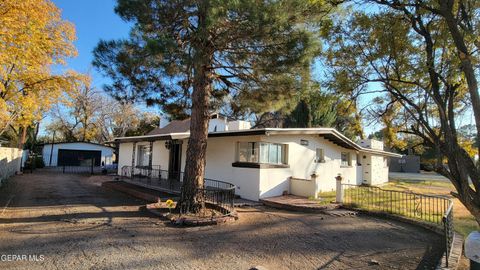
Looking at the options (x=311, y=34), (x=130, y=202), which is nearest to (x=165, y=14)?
(x=311, y=34)

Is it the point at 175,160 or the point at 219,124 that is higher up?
the point at 219,124

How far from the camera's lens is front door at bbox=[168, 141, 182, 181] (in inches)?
669

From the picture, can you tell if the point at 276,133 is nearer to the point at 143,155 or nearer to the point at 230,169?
the point at 230,169

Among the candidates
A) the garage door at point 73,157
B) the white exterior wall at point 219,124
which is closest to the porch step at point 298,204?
the white exterior wall at point 219,124

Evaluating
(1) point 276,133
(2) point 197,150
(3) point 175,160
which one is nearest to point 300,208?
(1) point 276,133

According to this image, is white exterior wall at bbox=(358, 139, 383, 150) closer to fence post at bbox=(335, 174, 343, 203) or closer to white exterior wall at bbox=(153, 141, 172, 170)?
fence post at bbox=(335, 174, 343, 203)

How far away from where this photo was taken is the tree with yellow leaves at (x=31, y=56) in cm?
1036

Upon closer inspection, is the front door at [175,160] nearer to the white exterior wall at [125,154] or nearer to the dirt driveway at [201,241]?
the white exterior wall at [125,154]

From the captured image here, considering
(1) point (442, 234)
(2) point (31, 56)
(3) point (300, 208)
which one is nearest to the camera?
(1) point (442, 234)

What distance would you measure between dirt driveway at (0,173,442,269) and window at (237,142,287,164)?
10.2 feet

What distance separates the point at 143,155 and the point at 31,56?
10.4 metres

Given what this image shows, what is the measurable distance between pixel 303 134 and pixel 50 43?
11.8 meters

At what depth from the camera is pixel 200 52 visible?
746cm

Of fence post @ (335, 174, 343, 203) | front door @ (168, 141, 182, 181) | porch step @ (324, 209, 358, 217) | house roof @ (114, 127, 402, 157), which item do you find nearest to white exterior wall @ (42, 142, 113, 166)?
house roof @ (114, 127, 402, 157)
